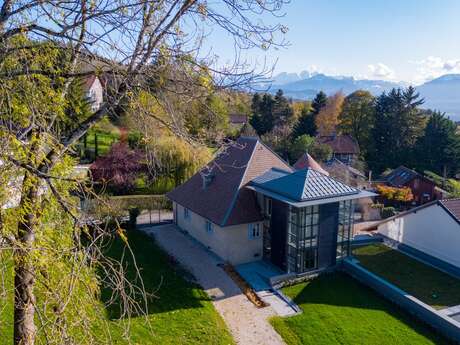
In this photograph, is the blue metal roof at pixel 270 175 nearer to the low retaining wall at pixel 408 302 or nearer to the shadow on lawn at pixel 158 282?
the low retaining wall at pixel 408 302

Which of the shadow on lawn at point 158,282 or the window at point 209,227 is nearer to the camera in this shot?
the shadow on lawn at point 158,282

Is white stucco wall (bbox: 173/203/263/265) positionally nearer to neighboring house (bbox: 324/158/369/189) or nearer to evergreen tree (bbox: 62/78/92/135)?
evergreen tree (bbox: 62/78/92/135)

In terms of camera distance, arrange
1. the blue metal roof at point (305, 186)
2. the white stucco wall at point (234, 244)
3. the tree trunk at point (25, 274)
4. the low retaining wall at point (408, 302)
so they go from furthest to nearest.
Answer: the white stucco wall at point (234, 244)
the blue metal roof at point (305, 186)
the low retaining wall at point (408, 302)
the tree trunk at point (25, 274)

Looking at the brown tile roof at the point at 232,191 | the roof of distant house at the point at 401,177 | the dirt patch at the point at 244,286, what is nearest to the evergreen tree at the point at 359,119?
the roof of distant house at the point at 401,177

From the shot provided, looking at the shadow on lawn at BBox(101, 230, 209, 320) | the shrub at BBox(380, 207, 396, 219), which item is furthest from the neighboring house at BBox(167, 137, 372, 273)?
the shrub at BBox(380, 207, 396, 219)

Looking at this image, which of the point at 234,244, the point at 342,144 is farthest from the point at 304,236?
the point at 342,144

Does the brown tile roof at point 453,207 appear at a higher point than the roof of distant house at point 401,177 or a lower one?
higher
